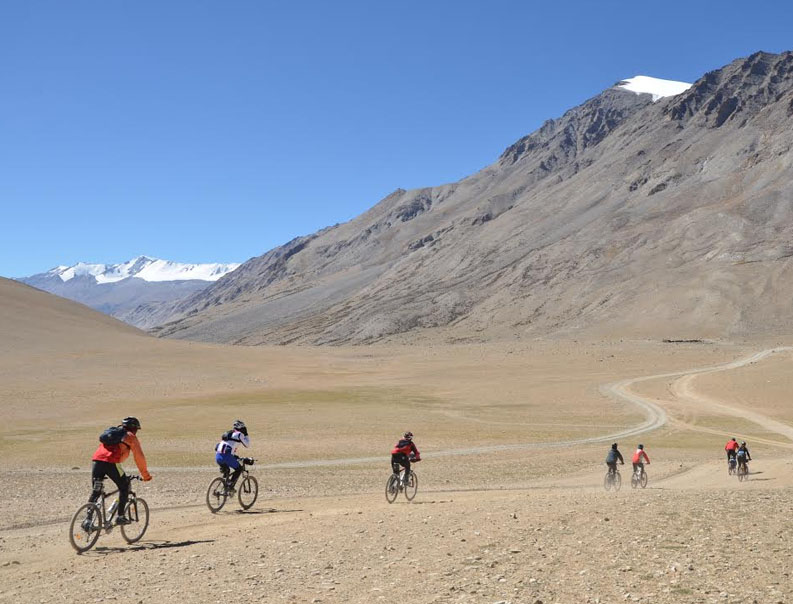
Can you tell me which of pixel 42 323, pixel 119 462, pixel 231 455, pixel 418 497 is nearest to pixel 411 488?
pixel 418 497

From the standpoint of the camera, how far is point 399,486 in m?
21.2

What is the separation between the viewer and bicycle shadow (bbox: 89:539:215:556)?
13852mm

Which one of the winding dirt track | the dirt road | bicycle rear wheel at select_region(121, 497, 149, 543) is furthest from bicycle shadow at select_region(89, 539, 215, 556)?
the winding dirt track

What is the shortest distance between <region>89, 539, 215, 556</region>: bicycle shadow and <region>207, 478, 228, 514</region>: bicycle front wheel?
3.87m

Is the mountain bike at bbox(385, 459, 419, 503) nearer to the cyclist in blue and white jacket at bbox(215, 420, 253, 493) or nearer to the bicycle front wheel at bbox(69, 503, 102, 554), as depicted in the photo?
the cyclist in blue and white jacket at bbox(215, 420, 253, 493)

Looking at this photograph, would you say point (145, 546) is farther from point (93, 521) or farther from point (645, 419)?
point (645, 419)

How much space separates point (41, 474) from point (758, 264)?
157697 millimetres

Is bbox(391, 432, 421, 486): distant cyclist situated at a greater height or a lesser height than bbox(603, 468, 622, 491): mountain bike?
greater

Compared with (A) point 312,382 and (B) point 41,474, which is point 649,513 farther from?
(A) point 312,382

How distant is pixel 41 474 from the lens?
26.8 metres

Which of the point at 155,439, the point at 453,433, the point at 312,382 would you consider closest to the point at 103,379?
the point at 312,382

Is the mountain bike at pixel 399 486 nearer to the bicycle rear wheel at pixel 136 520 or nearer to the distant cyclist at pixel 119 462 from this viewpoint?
the bicycle rear wheel at pixel 136 520

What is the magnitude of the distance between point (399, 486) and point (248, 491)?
458cm

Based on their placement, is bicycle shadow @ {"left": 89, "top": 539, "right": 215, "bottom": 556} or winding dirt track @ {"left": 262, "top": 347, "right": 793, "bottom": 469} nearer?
bicycle shadow @ {"left": 89, "top": 539, "right": 215, "bottom": 556}
